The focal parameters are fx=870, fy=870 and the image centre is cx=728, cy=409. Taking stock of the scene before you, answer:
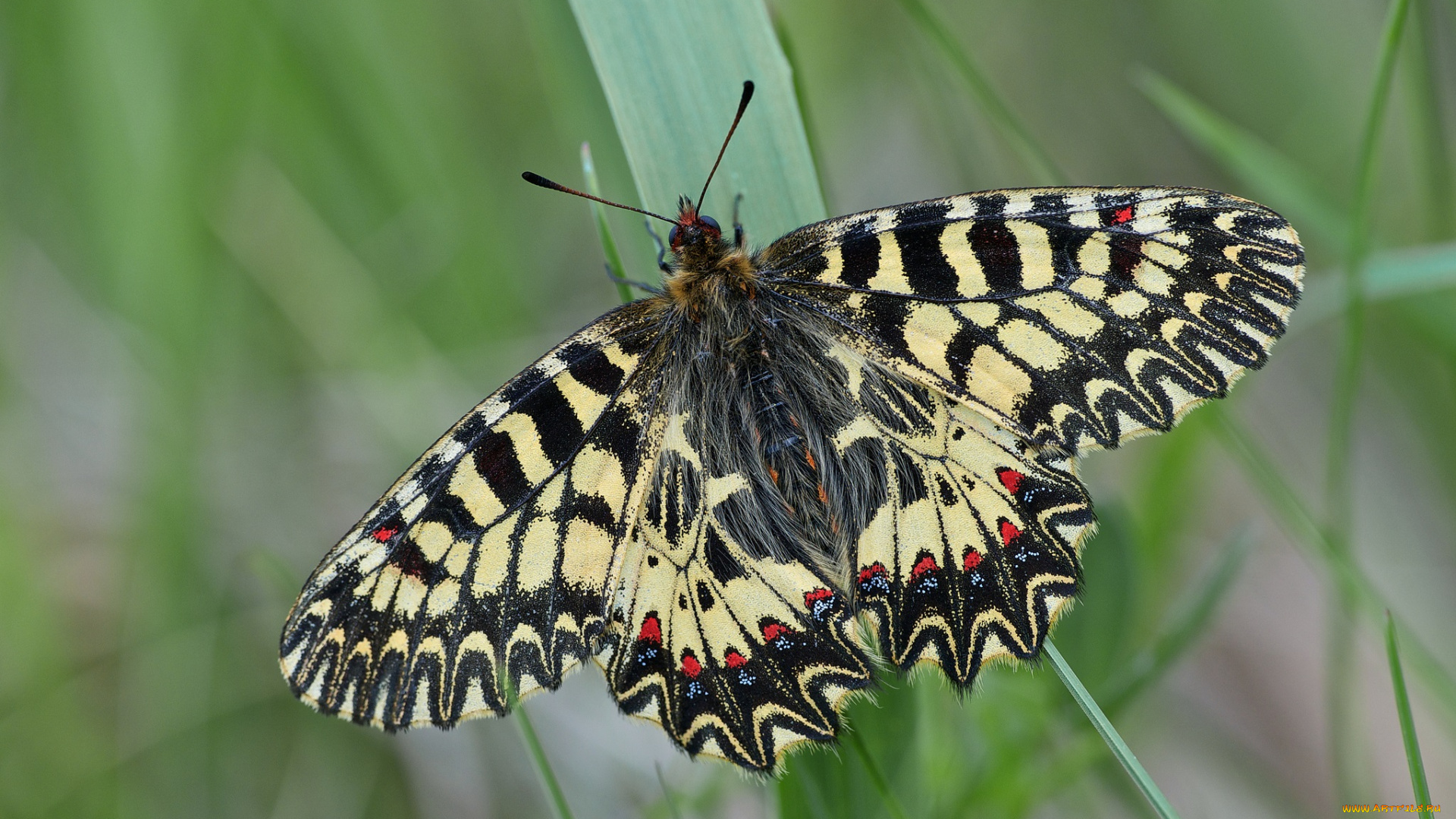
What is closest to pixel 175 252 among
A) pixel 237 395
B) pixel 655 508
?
pixel 237 395

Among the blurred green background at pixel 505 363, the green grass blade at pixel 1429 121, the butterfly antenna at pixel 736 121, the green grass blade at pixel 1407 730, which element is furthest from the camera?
the blurred green background at pixel 505 363

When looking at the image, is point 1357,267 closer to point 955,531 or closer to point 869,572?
point 955,531

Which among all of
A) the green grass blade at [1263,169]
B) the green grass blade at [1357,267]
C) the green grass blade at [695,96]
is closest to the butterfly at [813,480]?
the green grass blade at [695,96]

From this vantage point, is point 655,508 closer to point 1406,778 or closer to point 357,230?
point 357,230

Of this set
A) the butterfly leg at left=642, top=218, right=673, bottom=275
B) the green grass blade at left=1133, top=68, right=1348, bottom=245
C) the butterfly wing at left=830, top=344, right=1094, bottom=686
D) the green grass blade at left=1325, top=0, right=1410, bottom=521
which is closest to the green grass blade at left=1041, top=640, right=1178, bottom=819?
the butterfly wing at left=830, top=344, right=1094, bottom=686

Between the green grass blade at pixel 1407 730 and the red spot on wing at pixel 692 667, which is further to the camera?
the red spot on wing at pixel 692 667

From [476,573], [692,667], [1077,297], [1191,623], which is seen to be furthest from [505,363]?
[1191,623]

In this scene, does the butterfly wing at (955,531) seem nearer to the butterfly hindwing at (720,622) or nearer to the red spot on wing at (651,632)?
the butterfly hindwing at (720,622)
